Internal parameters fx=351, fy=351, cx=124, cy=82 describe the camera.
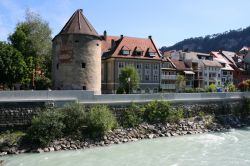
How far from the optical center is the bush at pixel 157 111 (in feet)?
99.4

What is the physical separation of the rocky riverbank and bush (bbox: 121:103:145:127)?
0.50 m

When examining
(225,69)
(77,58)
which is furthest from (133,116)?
(225,69)

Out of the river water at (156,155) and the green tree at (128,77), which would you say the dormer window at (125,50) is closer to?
the green tree at (128,77)

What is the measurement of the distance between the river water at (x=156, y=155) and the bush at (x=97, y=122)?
169 centimetres

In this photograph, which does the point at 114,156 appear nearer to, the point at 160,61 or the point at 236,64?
the point at 160,61

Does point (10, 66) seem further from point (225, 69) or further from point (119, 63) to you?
point (225, 69)

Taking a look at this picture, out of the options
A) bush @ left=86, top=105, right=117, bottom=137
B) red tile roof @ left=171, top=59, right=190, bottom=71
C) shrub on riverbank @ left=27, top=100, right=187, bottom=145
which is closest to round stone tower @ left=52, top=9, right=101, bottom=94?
shrub on riverbank @ left=27, top=100, right=187, bottom=145

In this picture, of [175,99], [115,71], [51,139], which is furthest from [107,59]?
[51,139]

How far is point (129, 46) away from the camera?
48375mm

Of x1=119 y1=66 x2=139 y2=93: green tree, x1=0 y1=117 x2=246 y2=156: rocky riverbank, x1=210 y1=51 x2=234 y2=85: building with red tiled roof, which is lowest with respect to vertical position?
x1=0 y1=117 x2=246 y2=156: rocky riverbank

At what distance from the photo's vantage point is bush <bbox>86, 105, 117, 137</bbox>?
85.4 ft

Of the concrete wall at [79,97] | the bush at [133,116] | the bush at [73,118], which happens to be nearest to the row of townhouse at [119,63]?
the concrete wall at [79,97]

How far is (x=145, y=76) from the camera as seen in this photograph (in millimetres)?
49281

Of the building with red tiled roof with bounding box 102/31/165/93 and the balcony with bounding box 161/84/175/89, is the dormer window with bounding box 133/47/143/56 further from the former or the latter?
the balcony with bounding box 161/84/175/89
